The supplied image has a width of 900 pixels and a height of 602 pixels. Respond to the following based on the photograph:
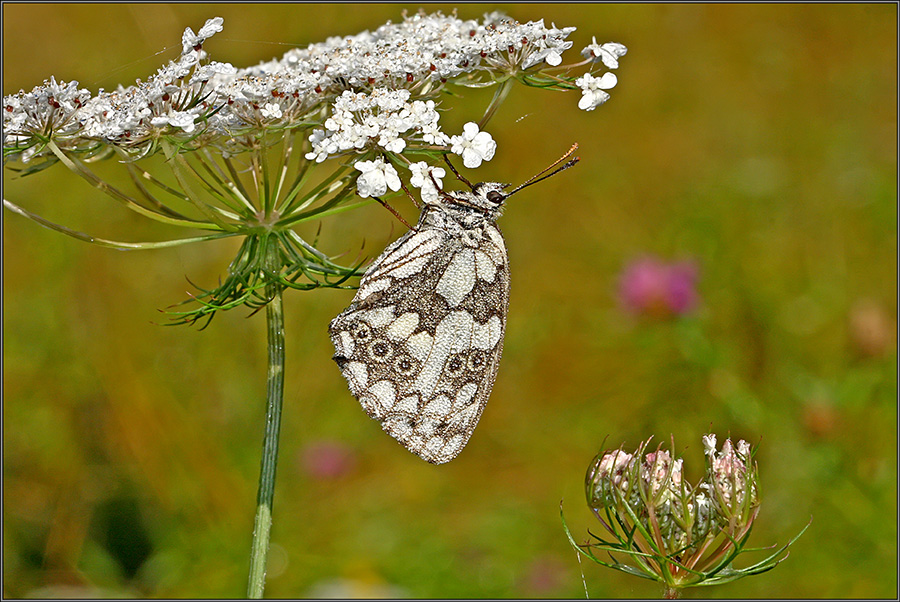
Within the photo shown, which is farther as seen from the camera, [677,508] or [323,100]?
[323,100]

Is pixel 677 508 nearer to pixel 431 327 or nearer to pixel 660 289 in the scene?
pixel 431 327

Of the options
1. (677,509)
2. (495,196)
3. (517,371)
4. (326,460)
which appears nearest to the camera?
(677,509)

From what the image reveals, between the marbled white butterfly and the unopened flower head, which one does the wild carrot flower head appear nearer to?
the unopened flower head

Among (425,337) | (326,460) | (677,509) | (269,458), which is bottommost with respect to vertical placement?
(677,509)

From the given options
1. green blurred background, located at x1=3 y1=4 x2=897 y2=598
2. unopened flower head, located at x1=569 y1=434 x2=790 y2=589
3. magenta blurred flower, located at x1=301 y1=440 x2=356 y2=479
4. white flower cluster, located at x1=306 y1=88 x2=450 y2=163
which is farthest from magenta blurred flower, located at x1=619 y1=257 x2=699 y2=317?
white flower cluster, located at x1=306 y1=88 x2=450 y2=163

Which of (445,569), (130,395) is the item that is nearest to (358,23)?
(130,395)

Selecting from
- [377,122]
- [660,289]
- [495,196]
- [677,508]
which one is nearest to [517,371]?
[660,289]

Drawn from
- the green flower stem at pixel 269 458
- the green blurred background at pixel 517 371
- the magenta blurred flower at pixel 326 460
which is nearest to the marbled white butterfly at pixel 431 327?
the green flower stem at pixel 269 458
